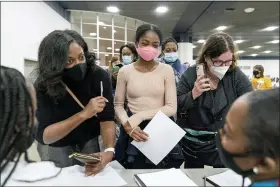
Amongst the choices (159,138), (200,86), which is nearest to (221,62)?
Result: (200,86)

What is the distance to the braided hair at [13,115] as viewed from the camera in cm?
73

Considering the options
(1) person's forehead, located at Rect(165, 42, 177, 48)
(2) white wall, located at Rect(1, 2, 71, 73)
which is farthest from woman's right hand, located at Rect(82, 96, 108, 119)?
(2) white wall, located at Rect(1, 2, 71, 73)

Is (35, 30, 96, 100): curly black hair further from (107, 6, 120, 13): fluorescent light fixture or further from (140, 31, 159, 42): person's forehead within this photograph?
(107, 6, 120, 13): fluorescent light fixture

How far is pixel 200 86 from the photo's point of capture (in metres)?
1.32

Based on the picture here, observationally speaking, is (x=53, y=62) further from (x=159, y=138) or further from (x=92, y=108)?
(x=159, y=138)

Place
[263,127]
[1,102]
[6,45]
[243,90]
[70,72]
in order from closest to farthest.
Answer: [263,127] → [1,102] → [70,72] → [243,90] → [6,45]

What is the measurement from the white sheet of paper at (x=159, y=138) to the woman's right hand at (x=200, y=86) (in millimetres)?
215

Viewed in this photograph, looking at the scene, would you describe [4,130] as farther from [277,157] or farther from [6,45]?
[6,45]

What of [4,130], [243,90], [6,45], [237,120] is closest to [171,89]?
[243,90]

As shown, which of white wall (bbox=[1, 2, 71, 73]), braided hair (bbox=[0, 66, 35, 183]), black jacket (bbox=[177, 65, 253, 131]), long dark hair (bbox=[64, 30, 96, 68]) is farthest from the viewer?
white wall (bbox=[1, 2, 71, 73])

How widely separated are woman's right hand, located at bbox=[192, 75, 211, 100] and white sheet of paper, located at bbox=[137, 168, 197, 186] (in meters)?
0.42

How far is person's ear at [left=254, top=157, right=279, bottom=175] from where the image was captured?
0.60 metres

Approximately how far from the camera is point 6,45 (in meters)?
3.10

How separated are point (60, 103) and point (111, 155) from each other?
0.35 meters
